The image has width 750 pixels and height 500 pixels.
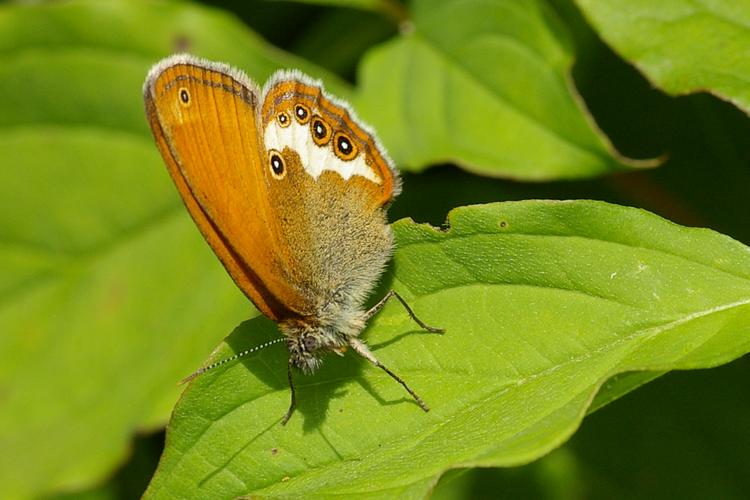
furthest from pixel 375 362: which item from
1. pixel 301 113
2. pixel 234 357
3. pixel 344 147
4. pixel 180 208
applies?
pixel 180 208

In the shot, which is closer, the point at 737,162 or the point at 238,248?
the point at 238,248

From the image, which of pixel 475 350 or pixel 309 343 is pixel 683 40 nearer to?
pixel 475 350

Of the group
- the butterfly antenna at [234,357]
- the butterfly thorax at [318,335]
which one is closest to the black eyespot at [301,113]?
the butterfly thorax at [318,335]

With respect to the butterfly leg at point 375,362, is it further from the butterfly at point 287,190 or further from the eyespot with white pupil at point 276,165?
the eyespot with white pupil at point 276,165

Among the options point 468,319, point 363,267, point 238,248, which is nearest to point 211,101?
point 238,248

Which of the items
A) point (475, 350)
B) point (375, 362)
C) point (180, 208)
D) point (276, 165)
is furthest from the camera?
point (180, 208)

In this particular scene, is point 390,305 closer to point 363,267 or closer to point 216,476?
point 363,267
